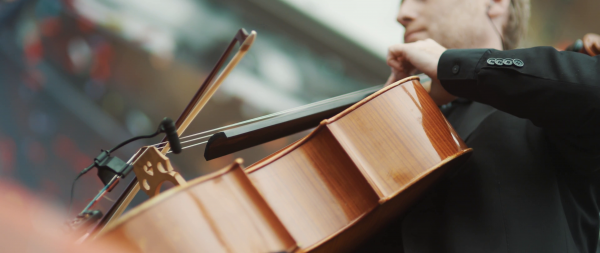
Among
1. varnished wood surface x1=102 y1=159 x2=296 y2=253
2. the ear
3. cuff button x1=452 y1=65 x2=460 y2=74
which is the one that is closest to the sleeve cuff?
cuff button x1=452 y1=65 x2=460 y2=74

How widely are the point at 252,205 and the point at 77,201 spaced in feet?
6.10

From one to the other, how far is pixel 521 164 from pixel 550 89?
171 millimetres

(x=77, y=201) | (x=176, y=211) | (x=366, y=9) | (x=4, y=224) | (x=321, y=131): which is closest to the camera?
(x=4, y=224)

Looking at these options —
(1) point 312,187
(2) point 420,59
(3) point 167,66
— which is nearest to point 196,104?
(1) point 312,187

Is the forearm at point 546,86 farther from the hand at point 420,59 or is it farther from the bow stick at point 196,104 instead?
the bow stick at point 196,104

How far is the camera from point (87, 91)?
221 cm

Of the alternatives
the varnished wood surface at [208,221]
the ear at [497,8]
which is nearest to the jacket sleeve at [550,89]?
the ear at [497,8]

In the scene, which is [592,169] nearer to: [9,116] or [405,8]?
[405,8]

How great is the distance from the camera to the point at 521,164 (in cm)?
74

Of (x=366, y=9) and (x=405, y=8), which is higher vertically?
(x=366, y=9)

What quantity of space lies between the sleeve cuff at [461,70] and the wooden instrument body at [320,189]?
0.05m

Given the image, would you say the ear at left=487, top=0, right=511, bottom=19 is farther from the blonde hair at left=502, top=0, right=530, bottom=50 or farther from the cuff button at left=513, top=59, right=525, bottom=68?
the cuff button at left=513, top=59, right=525, bottom=68

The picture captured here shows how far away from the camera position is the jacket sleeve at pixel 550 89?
2.03 feet

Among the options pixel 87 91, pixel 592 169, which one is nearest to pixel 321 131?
pixel 592 169
